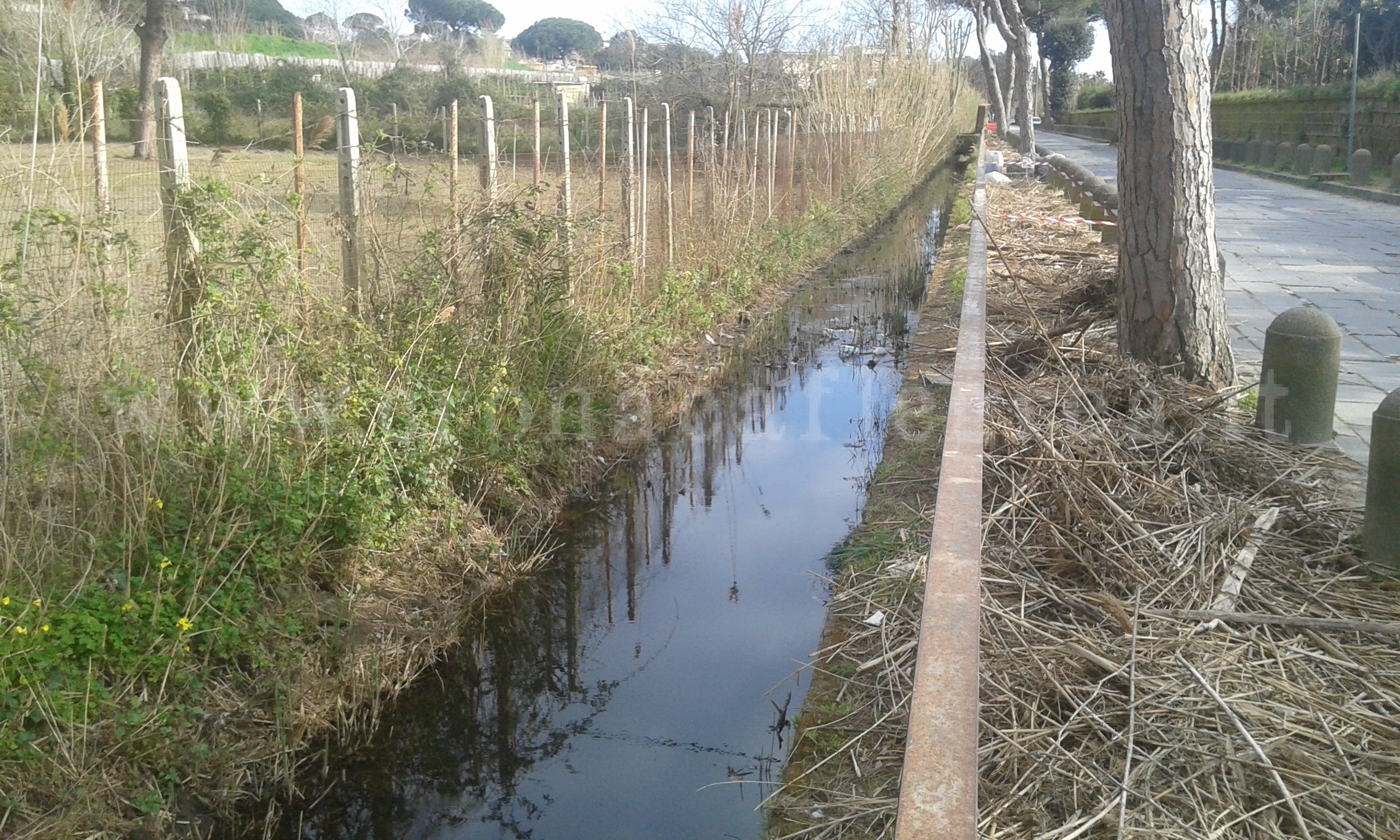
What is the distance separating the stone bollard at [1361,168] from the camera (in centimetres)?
1942

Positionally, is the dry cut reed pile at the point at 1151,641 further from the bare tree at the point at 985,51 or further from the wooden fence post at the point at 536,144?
the bare tree at the point at 985,51

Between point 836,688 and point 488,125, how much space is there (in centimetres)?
407

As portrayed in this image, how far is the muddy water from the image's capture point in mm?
3684

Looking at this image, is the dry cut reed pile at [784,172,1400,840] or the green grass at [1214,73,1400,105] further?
the green grass at [1214,73,1400,105]

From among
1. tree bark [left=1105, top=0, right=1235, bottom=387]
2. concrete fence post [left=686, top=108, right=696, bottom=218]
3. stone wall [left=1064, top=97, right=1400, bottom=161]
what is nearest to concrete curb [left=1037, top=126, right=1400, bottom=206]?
stone wall [left=1064, top=97, right=1400, bottom=161]

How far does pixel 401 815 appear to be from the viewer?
3.67m

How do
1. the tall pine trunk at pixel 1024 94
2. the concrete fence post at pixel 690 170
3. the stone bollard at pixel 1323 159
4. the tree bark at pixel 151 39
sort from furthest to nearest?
the tall pine trunk at pixel 1024 94 → the stone bollard at pixel 1323 159 → the tree bark at pixel 151 39 → the concrete fence post at pixel 690 170

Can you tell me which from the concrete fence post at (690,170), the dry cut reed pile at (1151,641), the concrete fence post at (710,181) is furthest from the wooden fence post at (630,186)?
the dry cut reed pile at (1151,641)

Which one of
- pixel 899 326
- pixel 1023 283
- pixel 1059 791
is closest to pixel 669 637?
pixel 1059 791

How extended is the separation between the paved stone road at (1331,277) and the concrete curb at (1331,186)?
287mm

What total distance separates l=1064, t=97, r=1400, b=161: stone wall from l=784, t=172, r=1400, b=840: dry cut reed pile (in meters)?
20.2

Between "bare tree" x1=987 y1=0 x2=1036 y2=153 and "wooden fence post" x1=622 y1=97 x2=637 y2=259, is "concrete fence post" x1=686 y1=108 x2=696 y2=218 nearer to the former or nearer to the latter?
"wooden fence post" x1=622 y1=97 x2=637 y2=259

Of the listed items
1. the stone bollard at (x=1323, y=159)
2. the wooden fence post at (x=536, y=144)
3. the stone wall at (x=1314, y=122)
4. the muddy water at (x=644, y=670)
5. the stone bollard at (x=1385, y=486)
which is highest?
the stone wall at (x=1314, y=122)

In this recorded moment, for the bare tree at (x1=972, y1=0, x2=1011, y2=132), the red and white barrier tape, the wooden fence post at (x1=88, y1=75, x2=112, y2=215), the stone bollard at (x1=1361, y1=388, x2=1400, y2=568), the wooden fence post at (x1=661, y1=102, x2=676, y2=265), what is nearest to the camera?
the stone bollard at (x1=1361, y1=388, x2=1400, y2=568)
